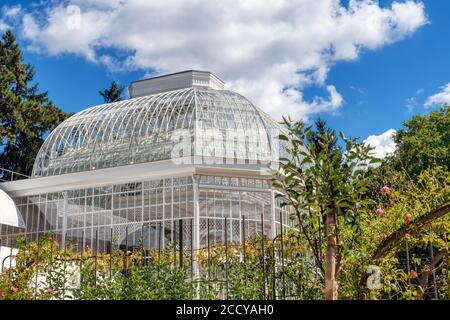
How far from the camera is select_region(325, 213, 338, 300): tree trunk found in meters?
4.64

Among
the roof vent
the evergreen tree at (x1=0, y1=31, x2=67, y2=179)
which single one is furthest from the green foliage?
the evergreen tree at (x1=0, y1=31, x2=67, y2=179)

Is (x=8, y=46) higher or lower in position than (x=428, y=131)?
higher

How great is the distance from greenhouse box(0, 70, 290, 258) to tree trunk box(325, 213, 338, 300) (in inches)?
501

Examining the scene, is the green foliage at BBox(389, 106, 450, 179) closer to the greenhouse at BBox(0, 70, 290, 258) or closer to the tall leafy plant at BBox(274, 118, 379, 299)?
the greenhouse at BBox(0, 70, 290, 258)

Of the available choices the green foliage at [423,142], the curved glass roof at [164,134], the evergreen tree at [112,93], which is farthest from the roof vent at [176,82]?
the evergreen tree at [112,93]

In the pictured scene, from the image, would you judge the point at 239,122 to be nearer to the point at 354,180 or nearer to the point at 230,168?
the point at 230,168

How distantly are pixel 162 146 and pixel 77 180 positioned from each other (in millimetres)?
3662

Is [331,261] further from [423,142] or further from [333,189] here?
[423,142]

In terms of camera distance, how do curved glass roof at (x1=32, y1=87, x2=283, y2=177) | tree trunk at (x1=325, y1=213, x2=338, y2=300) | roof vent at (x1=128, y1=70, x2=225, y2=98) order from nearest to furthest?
1. tree trunk at (x1=325, y1=213, x2=338, y2=300)
2. curved glass roof at (x1=32, y1=87, x2=283, y2=177)
3. roof vent at (x1=128, y1=70, x2=225, y2=98)

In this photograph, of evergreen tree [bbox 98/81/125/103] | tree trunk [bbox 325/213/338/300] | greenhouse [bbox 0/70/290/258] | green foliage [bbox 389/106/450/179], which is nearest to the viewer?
tree trunk [bbox 325/213/338/300]

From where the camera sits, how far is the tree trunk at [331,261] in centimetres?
464

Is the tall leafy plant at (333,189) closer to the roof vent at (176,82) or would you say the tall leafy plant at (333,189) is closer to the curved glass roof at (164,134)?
the curved glass roof at (164,134)
